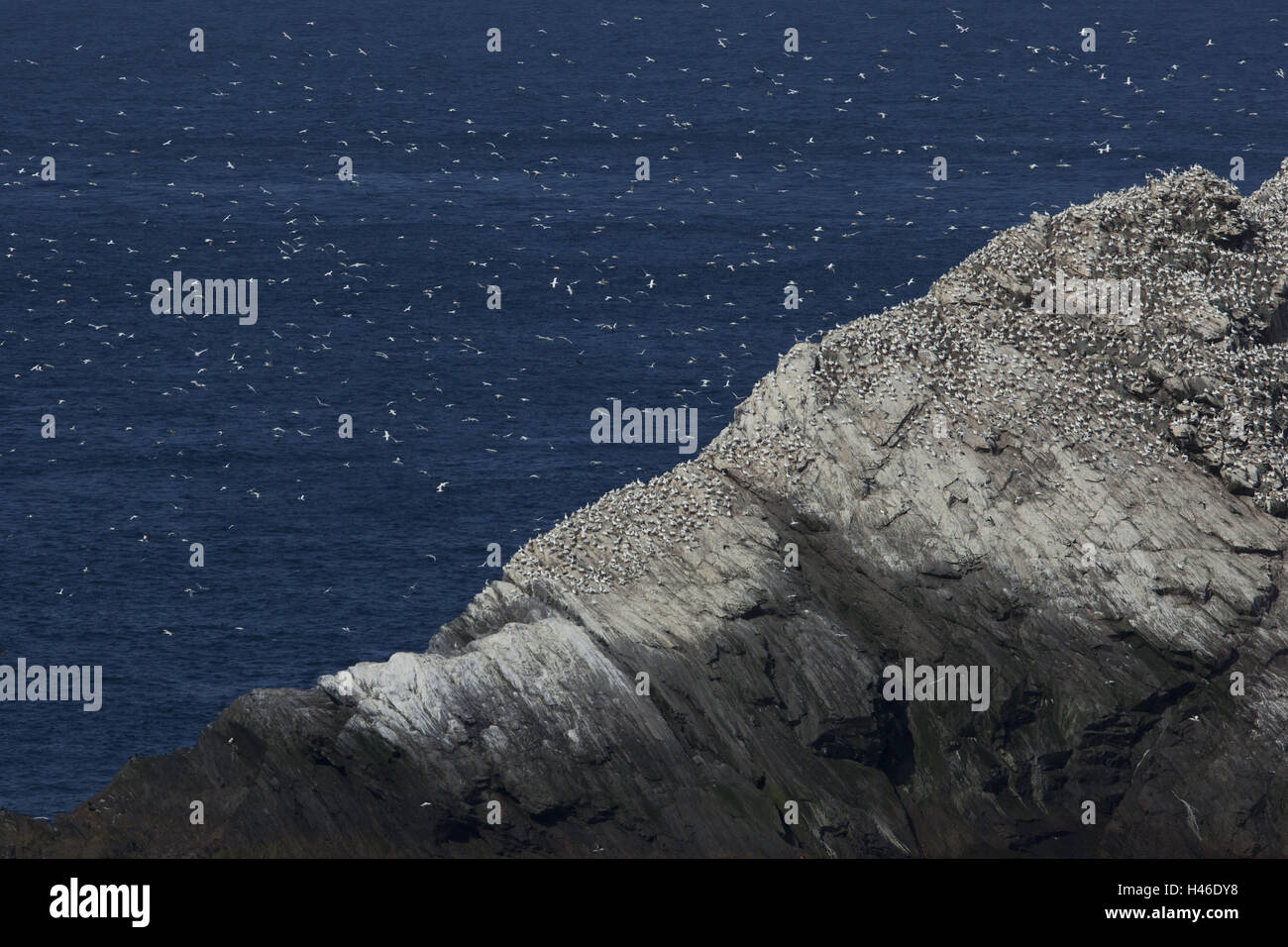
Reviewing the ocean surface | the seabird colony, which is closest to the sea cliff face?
the seabird colony

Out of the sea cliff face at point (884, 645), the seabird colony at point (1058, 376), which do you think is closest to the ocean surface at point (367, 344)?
the sea cliff face at point (884, 645)

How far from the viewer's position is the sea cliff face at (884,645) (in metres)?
64.8

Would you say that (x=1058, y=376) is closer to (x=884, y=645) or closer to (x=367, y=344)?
(x=884, y=645)

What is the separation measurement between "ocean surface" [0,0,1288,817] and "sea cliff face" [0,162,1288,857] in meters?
23.9

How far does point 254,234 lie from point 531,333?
3458 cm

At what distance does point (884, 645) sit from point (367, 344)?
262 feet

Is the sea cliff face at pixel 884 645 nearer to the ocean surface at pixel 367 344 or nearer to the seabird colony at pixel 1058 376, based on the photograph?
the seabird colony at pixel 1058 376

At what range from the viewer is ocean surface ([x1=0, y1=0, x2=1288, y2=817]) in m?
99.9

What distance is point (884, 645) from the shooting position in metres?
69.5

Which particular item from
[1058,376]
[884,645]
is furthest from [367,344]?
[884,645]

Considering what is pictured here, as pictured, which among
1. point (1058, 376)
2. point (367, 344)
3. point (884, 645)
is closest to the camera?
point (884, 645)

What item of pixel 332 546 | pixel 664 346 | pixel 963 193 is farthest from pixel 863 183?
pixel 332 546

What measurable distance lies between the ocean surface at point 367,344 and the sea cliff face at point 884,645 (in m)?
23.9

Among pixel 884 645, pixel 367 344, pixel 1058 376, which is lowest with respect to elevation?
pixel 884 645
